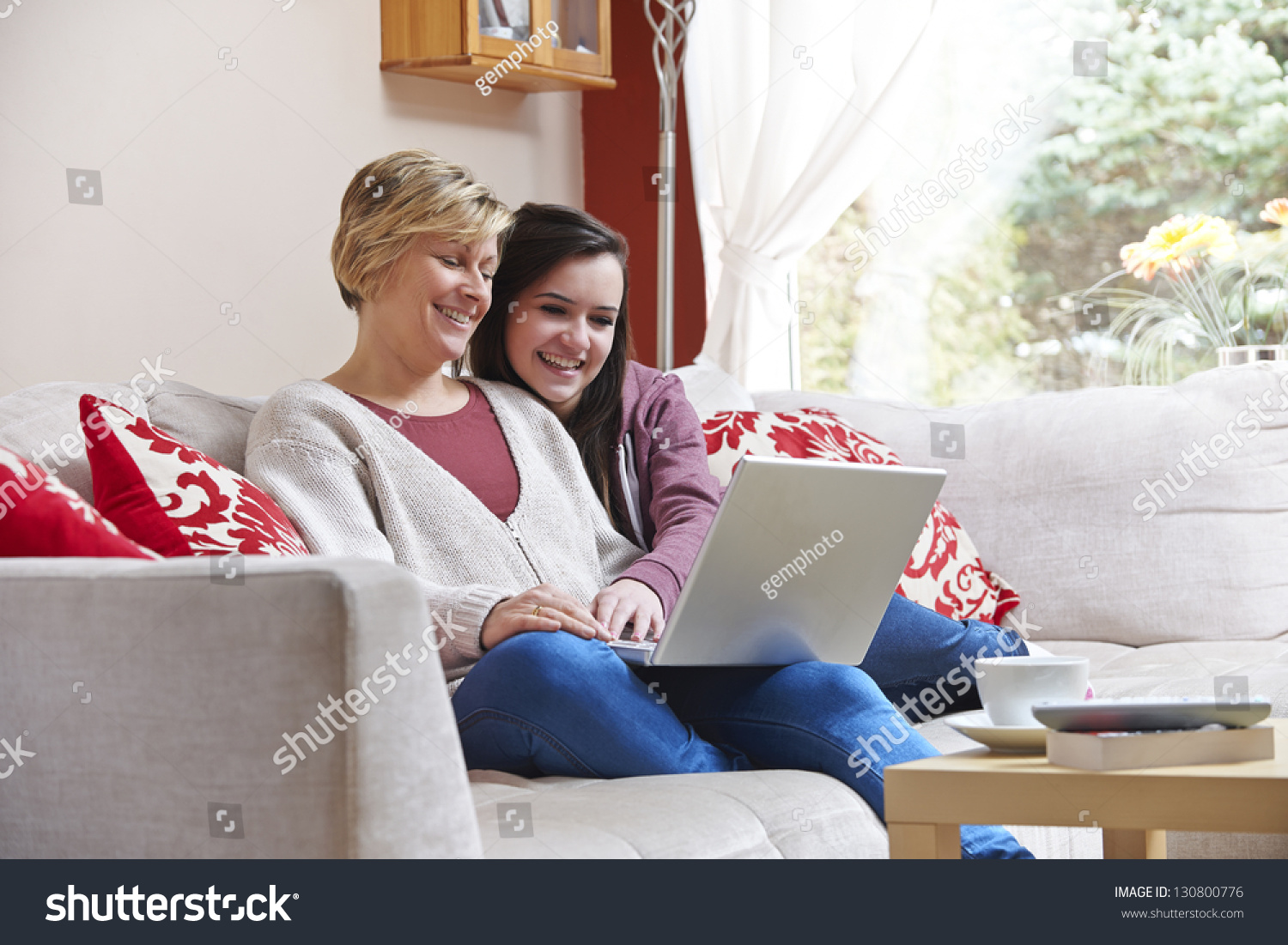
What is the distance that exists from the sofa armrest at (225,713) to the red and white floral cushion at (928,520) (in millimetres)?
1173

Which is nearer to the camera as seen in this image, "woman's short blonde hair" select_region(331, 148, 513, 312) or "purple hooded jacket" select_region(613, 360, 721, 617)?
"woman's short blonde hair" select_region(331, 148, 513, 312)

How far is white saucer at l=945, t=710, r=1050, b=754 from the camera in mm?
1144

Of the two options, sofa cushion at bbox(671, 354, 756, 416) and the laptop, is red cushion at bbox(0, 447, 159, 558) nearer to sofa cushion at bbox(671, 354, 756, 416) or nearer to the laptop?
the laptop

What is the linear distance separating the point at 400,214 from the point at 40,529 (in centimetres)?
68

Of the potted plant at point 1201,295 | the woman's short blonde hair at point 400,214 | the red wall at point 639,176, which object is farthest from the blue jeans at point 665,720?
the red wall at point 639,176

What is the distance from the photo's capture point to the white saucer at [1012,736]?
1.14 m

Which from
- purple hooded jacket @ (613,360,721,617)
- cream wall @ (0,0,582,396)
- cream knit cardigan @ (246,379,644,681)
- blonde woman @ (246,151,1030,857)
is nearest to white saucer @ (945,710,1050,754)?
blonde woman @ (246,151,1030,857)

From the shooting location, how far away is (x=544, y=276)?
1990 mm

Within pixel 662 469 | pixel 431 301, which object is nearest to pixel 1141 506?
pixel 662 469

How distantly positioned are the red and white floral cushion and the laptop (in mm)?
700

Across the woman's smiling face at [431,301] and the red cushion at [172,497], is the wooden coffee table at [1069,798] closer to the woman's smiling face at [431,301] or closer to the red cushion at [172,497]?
the red cushion at [172,497]
